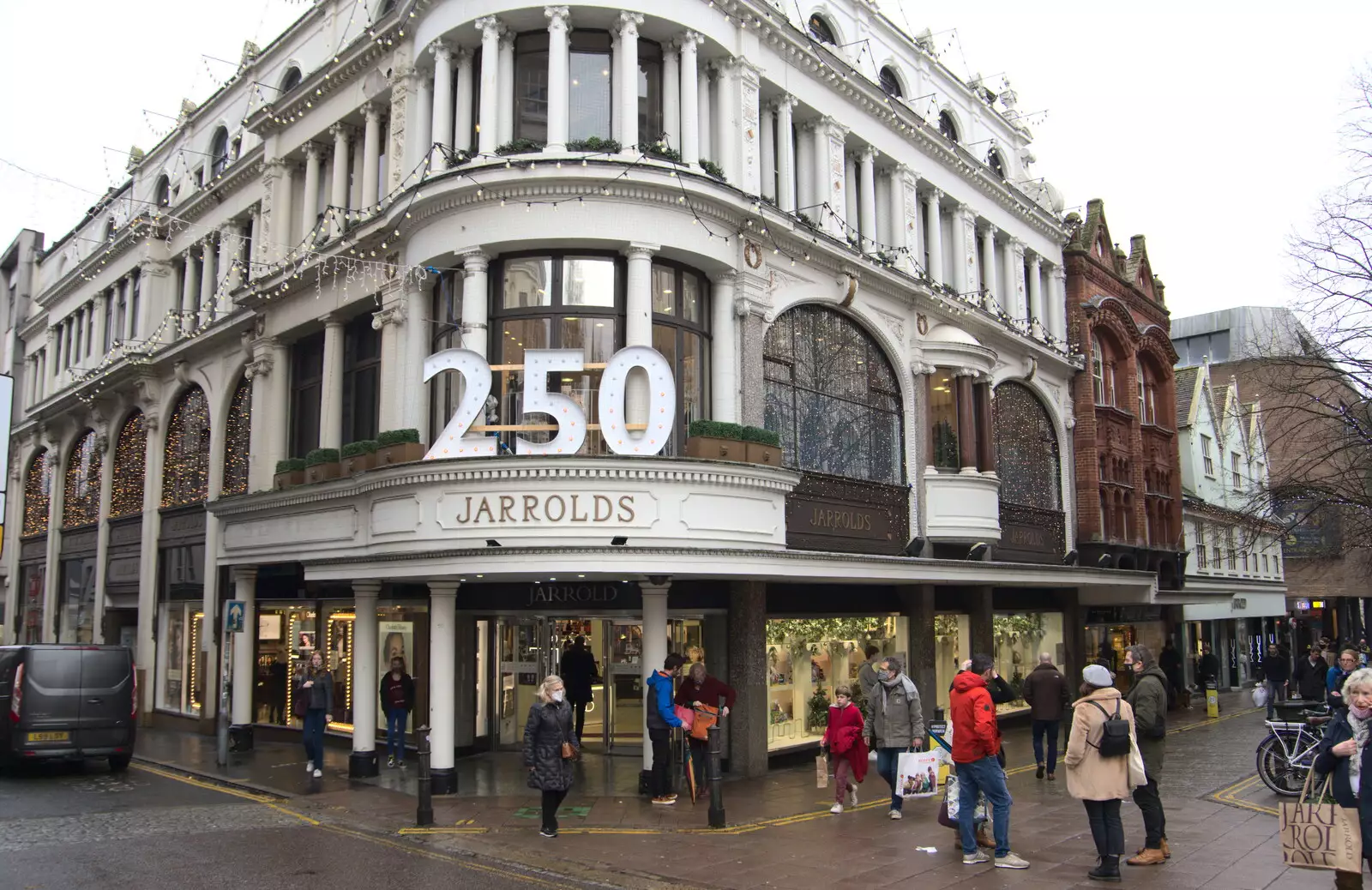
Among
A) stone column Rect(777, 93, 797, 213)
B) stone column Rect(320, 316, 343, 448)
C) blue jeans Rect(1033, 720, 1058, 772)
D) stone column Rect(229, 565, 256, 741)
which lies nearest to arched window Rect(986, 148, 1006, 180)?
stone column Rect(777, 93, 797, 213)

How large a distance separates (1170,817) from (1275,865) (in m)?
2.52

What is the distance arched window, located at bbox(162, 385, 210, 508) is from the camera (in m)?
24.7

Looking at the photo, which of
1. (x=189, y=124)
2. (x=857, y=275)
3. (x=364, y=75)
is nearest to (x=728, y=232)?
(x=857, y=275)

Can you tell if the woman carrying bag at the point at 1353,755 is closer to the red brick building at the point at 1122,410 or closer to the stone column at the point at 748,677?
the stone column at the point at 748,677

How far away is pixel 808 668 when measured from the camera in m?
18.8

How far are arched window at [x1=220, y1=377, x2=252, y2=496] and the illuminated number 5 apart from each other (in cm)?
1012

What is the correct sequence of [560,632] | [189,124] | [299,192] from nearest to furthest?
[560,632]
[299,192]
[189,124]

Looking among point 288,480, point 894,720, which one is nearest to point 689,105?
point 894,720

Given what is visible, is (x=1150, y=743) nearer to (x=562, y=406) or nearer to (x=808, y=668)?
(x=562, y=406)

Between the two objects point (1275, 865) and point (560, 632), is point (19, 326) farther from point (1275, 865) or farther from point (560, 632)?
point (1275, 865)

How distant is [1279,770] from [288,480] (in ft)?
51.6

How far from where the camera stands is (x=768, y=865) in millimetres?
10281

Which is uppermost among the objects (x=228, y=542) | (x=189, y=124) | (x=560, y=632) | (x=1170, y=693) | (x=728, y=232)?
(x=189, y=124)

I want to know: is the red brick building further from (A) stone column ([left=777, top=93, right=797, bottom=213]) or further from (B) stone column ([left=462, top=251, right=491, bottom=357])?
(B) stone column ([left=462, top=251, right=491, bottom=357])
